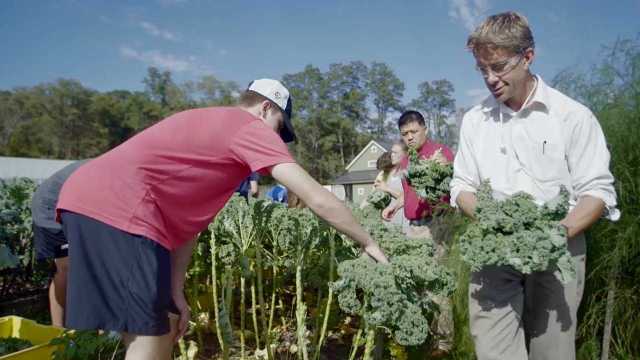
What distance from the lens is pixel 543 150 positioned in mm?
2004

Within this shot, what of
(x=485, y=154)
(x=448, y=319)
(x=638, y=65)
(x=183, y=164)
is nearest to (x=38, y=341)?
(x=183, y=164)

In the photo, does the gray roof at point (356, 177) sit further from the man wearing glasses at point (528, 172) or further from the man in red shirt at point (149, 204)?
the man in red shirt at point (149, 204)

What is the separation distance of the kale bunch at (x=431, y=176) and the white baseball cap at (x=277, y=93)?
1.09 metres

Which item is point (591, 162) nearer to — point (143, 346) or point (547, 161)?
point (547, 161)

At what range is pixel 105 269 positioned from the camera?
1.82 meters

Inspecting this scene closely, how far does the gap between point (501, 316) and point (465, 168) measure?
0.75 m

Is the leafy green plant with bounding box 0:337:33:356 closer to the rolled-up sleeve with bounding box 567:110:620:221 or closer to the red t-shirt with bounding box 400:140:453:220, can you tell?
the red t-shirt with bounding box 400:140:453:220

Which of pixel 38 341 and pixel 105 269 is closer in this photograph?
pixel 105 269

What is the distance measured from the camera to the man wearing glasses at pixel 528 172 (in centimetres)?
193

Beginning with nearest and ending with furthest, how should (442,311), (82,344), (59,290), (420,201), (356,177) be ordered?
1. (82,344)
2. (442,311)
3. (420,201)
4. (59,290)
5. (356,177)

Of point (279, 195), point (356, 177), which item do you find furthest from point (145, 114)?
point (279, 195)

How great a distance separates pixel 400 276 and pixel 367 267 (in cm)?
17

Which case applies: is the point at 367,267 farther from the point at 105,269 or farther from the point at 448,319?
the point at 448,319

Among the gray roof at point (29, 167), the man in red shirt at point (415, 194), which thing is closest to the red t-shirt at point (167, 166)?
the man in red shirt at point (415, 194)
